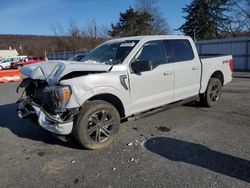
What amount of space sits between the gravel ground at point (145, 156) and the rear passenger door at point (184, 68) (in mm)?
655

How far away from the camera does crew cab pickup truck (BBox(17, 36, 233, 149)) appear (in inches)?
167

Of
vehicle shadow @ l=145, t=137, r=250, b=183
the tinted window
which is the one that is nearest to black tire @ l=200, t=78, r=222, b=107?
the tinted window

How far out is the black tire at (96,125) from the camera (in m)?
4.29

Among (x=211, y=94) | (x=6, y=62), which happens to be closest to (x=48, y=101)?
(x=211, y=94)

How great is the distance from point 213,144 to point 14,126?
4.45 meters

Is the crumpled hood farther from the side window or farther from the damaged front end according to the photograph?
the side window

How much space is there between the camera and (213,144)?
4535 mm

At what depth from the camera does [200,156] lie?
4078 mm

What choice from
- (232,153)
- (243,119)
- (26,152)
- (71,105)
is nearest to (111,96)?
(71,105)

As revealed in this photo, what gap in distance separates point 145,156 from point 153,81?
1.63m

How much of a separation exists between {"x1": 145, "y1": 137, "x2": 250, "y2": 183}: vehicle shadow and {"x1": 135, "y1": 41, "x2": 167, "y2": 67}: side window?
1553mm

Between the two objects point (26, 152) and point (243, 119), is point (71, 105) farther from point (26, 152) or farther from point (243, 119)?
point (243, 119)

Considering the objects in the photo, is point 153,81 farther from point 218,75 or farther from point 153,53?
point 218,75

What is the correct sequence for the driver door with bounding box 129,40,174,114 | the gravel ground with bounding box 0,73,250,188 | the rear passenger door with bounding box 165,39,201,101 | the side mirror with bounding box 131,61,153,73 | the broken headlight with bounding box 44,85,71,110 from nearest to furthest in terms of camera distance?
the gravel ground with bounding box 0,73,250,188
the broken headlight with bounding box 44,85,71,110
the side mirror with bounding box 131,61,153,73
the driver door with bounding box 129,40,174,114
the rear passenger door with bounding box 165,39,201,101
